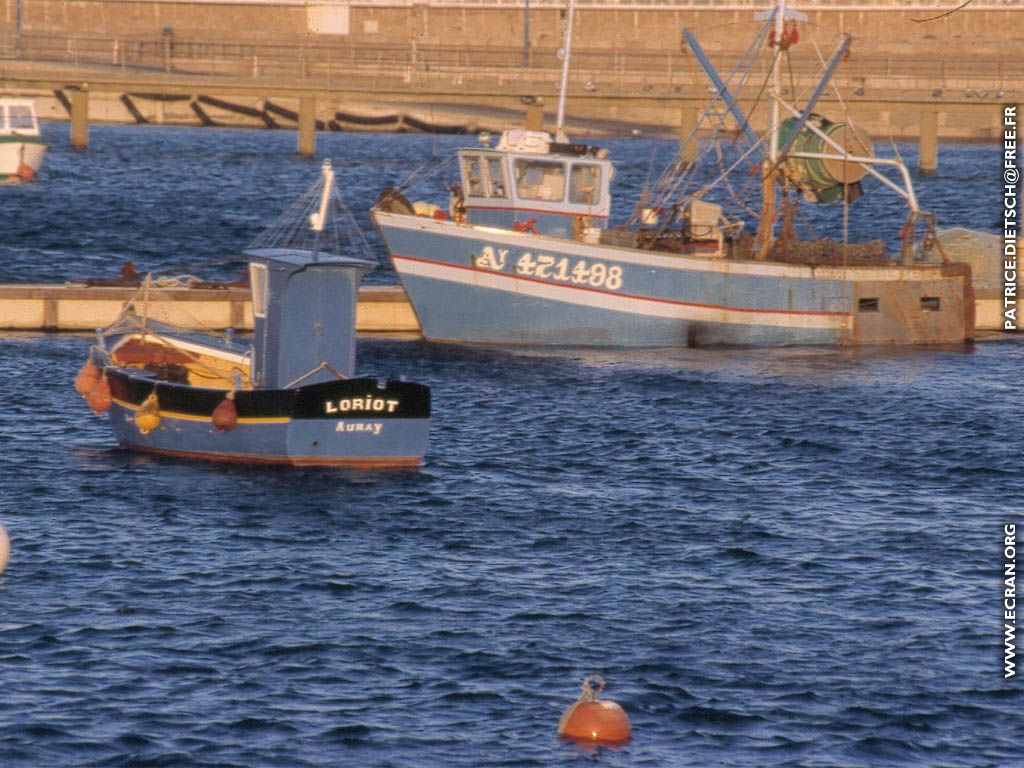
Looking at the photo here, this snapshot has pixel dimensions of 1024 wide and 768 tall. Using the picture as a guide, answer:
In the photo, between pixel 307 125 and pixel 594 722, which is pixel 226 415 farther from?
pixel 307 125

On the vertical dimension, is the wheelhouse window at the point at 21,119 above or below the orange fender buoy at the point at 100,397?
above

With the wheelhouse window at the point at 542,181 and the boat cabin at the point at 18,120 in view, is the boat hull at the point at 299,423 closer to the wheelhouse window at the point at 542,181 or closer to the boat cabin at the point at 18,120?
the wheelhouse window at the point at 542,181

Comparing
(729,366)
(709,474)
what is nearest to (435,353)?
(729,366)

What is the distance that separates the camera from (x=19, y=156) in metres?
89.2

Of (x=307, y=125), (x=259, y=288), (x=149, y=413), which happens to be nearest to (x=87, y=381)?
(x=149, y=413)

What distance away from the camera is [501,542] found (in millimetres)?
30031

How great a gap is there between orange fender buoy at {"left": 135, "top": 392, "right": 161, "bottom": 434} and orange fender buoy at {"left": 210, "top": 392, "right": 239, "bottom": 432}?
1558 millimetres

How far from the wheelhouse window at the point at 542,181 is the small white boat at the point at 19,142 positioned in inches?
1715

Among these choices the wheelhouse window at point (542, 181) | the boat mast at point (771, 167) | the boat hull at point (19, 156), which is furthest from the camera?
the boat hull at point (19, 156)

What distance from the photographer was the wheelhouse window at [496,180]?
50.0 metres

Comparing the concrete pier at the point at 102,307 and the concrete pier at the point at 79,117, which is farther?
the concrete pier at the point at 79,117

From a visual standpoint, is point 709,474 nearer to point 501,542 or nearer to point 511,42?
point 501,542

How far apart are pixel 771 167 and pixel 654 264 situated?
470cm

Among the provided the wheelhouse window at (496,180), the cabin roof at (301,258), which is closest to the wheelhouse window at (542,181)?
the wheelhouse window at (496,180)
